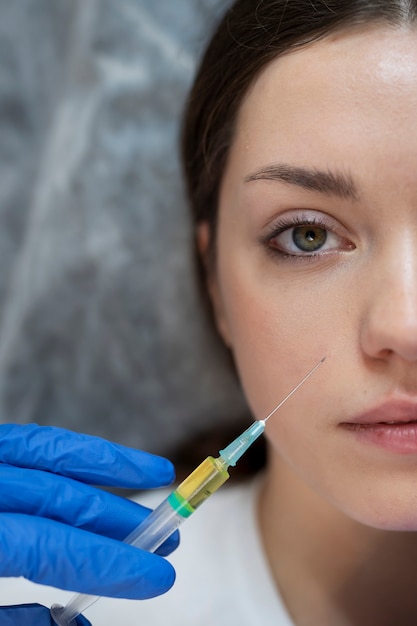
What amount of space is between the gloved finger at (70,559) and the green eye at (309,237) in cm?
49

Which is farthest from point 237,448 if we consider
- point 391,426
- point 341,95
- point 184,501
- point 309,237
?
point 341,95

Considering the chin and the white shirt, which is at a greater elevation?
Result: the chin

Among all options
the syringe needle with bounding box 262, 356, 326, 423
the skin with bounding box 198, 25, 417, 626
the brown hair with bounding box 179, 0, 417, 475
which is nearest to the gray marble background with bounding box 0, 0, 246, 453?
the brown hair with bounding box 179, 0, 417, 475

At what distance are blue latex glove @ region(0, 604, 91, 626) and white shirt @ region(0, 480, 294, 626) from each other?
33 centimetres

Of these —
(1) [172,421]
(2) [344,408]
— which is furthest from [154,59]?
(2) [344,408]

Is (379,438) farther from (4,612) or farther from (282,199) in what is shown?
(4,612)

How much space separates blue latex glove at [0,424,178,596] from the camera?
0.99m

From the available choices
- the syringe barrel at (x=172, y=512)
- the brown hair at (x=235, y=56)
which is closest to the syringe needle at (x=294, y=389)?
the syringe barrel at (x=172, y=512)

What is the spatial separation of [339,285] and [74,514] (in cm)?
47

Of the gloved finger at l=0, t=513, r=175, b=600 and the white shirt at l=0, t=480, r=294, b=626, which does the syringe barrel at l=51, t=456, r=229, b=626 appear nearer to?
the gloved finger at l=0, t=513, r=175, b=600

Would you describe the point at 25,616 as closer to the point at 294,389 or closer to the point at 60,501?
the point at 60,501

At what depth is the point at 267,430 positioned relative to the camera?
122cm

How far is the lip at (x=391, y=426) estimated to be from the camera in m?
0.99

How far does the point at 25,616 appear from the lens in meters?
1.05
